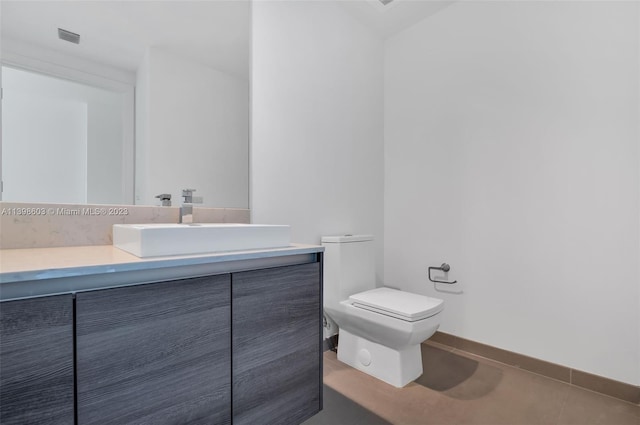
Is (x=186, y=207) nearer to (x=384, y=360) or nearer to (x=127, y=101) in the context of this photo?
(x=127, y=101)

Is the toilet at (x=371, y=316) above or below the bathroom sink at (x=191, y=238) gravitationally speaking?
below

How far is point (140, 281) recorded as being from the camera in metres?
0.79

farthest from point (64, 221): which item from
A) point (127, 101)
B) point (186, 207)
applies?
point (127, 101)

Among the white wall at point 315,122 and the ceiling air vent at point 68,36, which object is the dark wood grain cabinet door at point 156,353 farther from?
the ceiling air vent at point 68,36

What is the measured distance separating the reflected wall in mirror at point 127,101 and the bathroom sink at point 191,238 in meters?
0.32

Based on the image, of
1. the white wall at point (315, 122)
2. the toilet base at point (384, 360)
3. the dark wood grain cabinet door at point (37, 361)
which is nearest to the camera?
the dark wood grain cabinet door at point (37, 361)

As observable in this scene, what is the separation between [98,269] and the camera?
71 cm

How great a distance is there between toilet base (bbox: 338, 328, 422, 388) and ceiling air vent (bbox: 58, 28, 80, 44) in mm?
2002

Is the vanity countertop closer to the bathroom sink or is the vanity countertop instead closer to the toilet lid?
the bathroom sink

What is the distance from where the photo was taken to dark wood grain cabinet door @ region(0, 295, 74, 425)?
0.61 m

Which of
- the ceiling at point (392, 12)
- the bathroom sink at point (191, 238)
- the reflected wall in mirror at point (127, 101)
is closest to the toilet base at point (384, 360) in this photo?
the bathroom sink at point (191, 238)

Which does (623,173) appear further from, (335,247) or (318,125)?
(318,125)

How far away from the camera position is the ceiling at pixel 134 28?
1112 mm

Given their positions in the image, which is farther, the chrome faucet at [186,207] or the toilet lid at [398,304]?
the toilet lid at [398,304]
